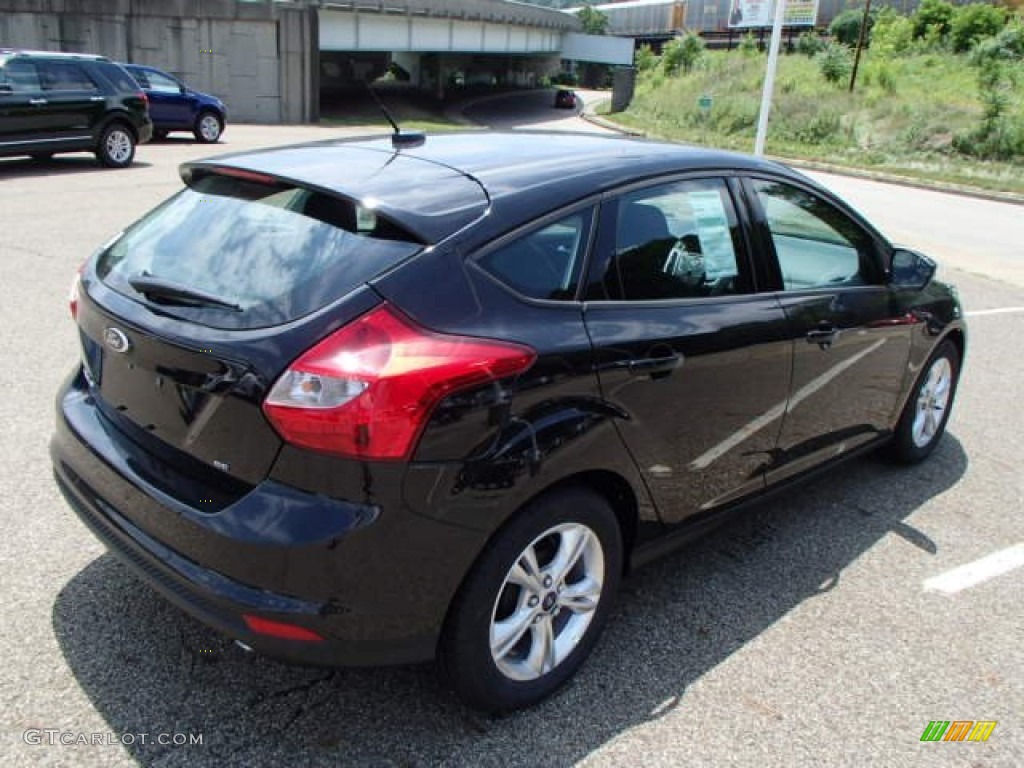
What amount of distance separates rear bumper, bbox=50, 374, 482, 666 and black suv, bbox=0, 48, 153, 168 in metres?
13.6

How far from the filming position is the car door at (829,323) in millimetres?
3564

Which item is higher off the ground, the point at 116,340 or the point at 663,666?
the point at 116,340

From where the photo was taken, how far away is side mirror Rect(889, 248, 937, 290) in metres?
4.21

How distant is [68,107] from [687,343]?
14.2 m

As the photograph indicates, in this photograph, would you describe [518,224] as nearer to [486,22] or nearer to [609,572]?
[609,572]

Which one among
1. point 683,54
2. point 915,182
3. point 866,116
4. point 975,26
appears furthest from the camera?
point 683,54

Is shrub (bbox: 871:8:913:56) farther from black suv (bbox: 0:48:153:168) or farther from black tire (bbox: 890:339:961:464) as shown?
black tire (bbox: 890:339:961:464)

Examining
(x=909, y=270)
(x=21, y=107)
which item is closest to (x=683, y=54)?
(x=21, y=107)

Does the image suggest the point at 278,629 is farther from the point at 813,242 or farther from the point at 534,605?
the point at 813,242

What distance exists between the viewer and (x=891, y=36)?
209ft

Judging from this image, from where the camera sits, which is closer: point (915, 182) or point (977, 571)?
point (977, 571)

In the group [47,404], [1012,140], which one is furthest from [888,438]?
[1012,140]

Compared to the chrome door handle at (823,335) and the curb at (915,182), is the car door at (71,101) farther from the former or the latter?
the chrome door handle at (823,335)

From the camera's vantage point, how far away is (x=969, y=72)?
45.9 m
